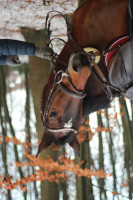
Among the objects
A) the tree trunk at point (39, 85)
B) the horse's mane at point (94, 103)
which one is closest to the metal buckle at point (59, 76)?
the horse's mane at point (94, 103)

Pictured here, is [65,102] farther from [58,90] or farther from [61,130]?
[61,130]

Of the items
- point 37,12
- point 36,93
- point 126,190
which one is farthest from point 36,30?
point 126,190

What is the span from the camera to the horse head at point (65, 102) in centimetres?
170

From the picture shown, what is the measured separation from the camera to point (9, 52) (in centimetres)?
228

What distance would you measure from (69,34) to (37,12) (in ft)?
7.69

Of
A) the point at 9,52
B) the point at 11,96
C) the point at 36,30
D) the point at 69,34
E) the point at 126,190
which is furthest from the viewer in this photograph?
the point at 11,96

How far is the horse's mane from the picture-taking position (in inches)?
75.7

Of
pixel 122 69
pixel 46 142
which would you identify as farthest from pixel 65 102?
pixel 122 69

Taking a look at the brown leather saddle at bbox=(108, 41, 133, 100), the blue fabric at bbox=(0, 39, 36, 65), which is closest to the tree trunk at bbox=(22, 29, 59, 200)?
the blue fabric at bbox=(0, 39, 36, 65)

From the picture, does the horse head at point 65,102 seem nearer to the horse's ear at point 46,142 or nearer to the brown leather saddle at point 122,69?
the horse's ear at point 46,142

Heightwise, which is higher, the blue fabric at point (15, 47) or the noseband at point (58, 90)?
the blue fabric at point (15, 47)

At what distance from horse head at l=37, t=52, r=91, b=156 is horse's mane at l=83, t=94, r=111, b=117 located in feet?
0.23

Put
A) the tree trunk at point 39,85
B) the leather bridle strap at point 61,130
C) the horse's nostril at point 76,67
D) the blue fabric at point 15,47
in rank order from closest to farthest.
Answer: the horse's nostril at point 76,67
the leather bridle strap at point 61,130
the blue fabric at point 15,47
the tree trunk at point 39,85

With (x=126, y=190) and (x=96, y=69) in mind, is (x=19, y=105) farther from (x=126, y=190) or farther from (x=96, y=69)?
(x=96, y=69)
